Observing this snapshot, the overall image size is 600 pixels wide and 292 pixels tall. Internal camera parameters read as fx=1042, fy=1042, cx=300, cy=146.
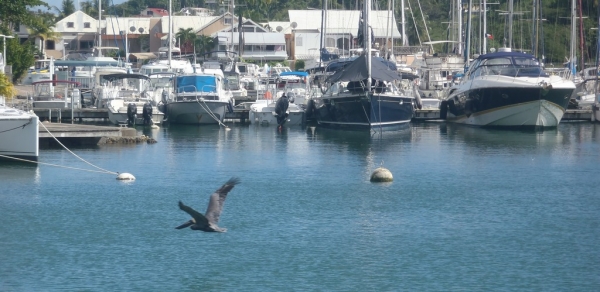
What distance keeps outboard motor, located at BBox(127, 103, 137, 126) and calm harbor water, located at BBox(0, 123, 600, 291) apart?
27.7 feet

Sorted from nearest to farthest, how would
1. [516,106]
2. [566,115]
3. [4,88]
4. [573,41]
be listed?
[4,88] → [516,106] → [566,115] → [573,41]

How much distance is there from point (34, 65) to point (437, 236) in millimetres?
58807

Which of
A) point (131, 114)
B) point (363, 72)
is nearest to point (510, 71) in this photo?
point (363, 72)

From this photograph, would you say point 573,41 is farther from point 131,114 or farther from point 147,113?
point 131,114

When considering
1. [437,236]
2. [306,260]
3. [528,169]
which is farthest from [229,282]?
[528,169]

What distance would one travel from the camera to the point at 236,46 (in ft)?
319

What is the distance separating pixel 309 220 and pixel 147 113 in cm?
2693

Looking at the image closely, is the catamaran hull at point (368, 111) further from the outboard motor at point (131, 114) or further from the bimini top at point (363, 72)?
the outboard motor at point (131, 114)

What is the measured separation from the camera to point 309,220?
28812mm

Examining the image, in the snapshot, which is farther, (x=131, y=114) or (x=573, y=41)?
(x=573, y=41)

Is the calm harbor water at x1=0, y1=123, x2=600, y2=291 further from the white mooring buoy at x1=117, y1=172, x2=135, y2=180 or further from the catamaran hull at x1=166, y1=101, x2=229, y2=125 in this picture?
the catamaran hull at x1=166, y1=101, x2=229, y2=125

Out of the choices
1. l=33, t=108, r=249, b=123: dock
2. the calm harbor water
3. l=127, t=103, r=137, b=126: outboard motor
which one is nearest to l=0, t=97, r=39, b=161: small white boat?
the calm harbor water

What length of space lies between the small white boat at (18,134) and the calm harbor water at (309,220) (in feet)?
2.13

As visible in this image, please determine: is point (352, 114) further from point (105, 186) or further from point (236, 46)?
point (236, 46)
